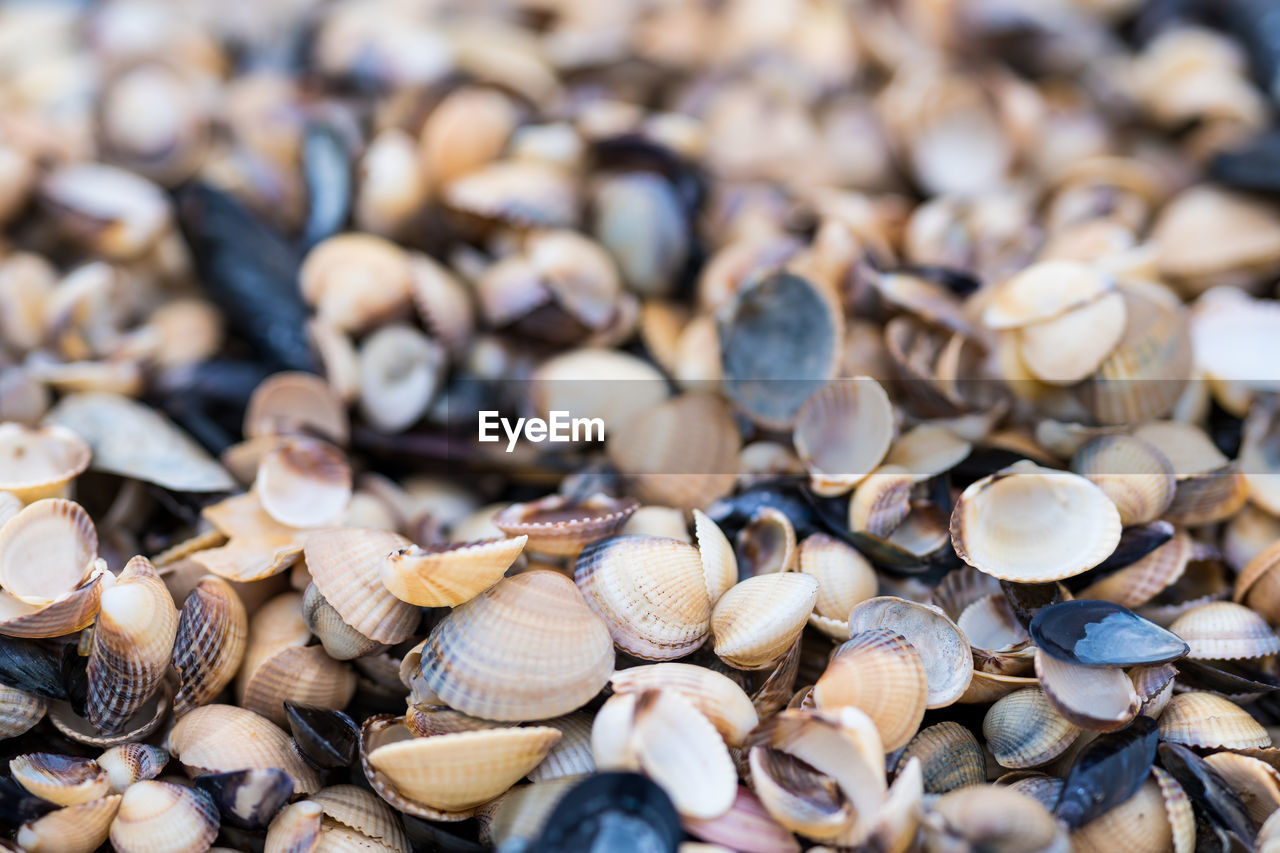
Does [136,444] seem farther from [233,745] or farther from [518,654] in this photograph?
[518,654]

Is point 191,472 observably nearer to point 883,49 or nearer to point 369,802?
point 369,802

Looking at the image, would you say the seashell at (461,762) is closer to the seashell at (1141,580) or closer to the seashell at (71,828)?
the seashell at (71,828)

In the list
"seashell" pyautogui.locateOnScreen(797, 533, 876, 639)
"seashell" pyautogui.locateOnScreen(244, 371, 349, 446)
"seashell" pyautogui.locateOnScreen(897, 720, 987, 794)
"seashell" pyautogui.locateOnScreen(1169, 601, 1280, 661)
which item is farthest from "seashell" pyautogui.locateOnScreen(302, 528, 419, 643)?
"seashell" pyautogui.locateOnScreen(1169, 601, 1280, 661)

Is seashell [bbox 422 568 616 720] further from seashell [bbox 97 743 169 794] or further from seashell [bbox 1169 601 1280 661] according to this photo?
seashell [bbox 1169 601 1280 661]

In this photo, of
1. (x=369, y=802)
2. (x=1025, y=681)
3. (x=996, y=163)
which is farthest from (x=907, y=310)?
(x=369, y=802)

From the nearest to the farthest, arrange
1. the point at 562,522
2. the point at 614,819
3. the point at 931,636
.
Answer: the point at 614,819 < the point at 931,636 < the point at 562,522

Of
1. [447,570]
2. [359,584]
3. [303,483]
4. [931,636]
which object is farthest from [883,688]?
[303,483]

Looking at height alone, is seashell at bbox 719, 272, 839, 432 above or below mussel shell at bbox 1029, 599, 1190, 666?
above
